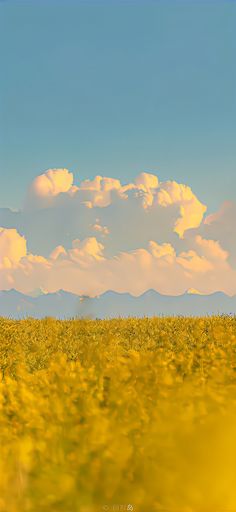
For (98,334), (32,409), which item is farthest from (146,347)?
(32,409)

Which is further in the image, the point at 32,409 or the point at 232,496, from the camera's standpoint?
the point at 32,409

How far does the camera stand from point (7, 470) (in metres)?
3.96

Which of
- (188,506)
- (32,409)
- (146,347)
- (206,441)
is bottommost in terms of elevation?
(188,506)

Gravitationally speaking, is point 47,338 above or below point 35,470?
above

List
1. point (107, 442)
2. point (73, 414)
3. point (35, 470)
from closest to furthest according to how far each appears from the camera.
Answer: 1. point (107, 442)
2. point (35, 470)
3. point (73, 414)

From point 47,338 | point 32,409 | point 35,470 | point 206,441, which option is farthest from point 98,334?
point 206,441

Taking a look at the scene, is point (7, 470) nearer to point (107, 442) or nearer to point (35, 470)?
point (35, 470)

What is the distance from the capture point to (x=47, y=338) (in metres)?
10.7

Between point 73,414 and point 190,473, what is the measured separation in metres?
1.75

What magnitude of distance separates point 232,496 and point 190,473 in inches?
10.0

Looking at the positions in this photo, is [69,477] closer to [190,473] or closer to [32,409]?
[190,473]

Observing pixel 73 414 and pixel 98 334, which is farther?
pixel 98 334

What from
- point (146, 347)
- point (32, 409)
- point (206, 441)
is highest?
point (146, 347)

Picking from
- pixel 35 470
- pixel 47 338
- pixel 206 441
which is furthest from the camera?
pixel 47 338
